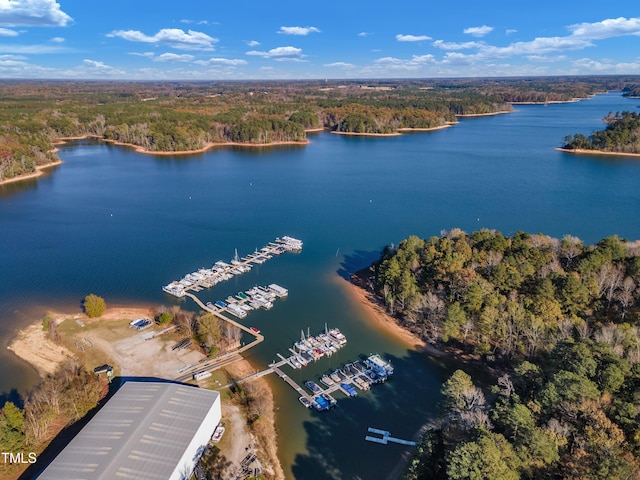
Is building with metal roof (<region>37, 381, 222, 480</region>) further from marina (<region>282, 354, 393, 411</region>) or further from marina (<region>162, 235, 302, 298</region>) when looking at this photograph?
marina (<region>162, 235, 302, 298</region>)

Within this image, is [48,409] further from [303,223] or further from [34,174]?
[34,174]

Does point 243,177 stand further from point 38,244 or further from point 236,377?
point 236,377

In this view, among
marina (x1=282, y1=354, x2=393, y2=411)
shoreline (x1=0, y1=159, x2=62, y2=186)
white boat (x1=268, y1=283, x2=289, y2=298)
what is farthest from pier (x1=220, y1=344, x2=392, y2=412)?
shoreline (x1=0, y1=159, x2=62, y2=186)

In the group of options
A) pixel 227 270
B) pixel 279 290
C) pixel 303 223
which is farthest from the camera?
pixel 303 223

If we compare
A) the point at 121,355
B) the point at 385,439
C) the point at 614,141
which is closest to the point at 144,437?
the point at 121,355

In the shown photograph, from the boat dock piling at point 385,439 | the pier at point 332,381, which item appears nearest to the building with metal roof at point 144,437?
the pier at point 332,381

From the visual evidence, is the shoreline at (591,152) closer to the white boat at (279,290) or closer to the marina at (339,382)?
the white boat at (279,290)

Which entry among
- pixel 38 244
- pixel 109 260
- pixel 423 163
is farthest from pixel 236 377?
pixel 423 163

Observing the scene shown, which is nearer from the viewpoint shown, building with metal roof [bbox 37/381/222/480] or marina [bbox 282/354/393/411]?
building with metal roof [bbox 37/381/222/480]
